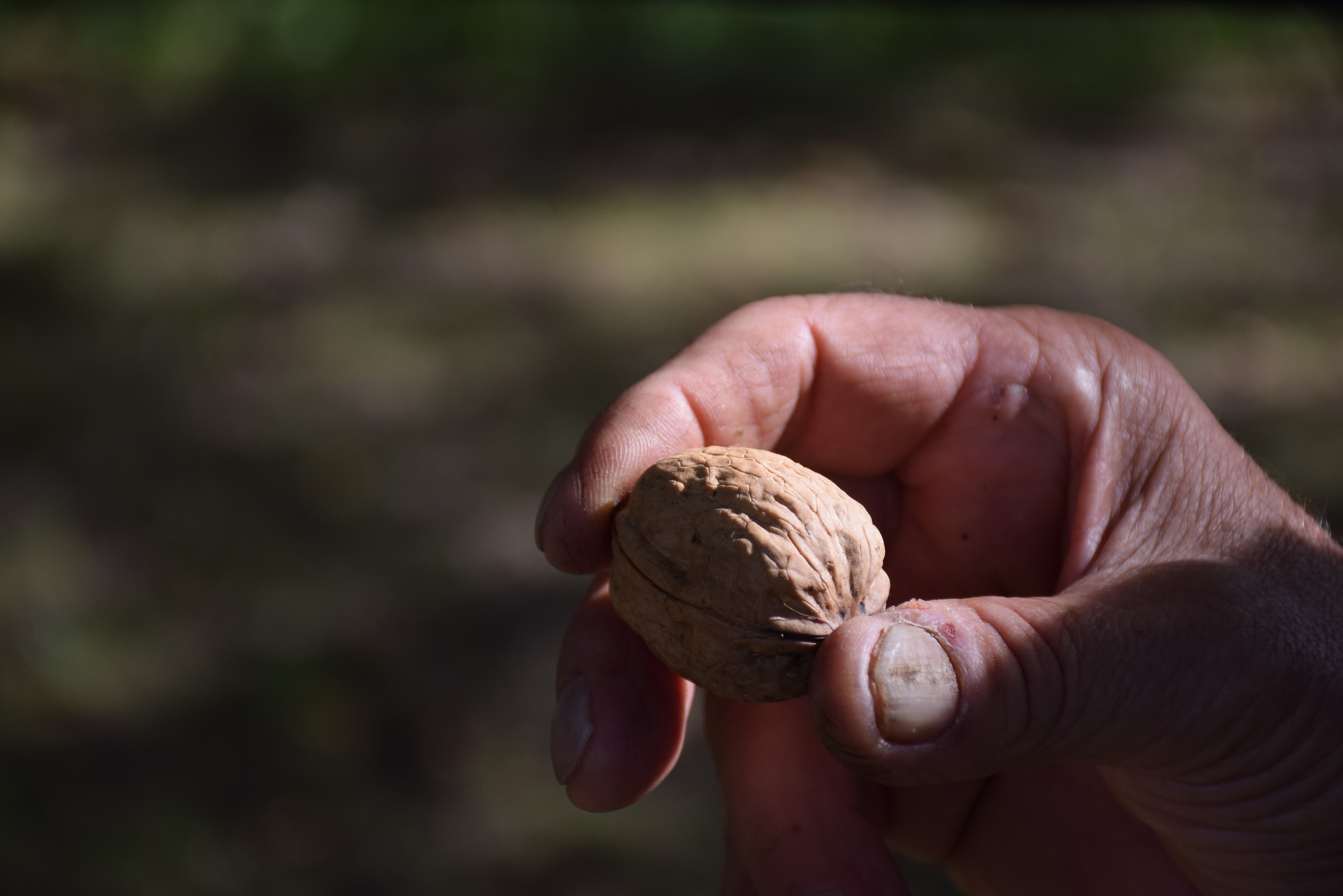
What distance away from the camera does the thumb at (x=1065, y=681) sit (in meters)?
1.69

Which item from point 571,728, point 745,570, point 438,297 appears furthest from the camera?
point 438,297

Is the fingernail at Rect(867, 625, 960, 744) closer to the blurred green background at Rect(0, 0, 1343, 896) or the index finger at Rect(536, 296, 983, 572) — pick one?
the index finger at Rect(536, 296, 983, 572)

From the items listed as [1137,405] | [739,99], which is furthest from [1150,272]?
[1137,405]

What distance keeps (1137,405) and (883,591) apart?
0.73 metres

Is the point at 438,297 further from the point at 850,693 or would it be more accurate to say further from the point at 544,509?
the point at 850,693

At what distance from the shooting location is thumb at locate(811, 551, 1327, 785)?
5.54 feet

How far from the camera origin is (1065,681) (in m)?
1.71

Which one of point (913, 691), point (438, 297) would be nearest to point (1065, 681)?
point (913, 691)

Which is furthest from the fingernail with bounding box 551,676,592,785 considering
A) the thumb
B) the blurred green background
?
the blurred green background

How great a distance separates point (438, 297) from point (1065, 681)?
3.29 m

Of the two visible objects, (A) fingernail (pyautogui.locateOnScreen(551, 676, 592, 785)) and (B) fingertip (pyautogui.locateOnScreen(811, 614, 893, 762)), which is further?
(A) fingernail (pyautogui.locateOnScreen(551, 676, 592, 785))

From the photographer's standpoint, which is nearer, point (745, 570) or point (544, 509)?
point (745, 570)

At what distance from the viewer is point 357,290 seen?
4430 mm

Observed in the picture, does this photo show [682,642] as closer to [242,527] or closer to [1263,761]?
[1263,761]
